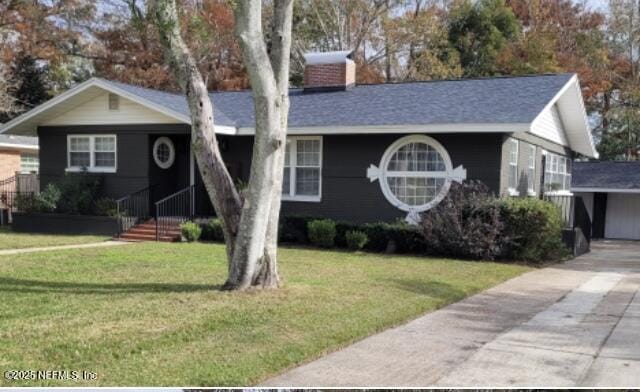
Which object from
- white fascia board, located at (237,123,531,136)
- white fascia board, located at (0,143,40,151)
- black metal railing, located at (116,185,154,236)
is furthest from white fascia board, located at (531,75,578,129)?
white fascia board, located at (0,143,40,151)

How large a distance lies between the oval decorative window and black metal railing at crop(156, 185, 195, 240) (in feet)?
18.1

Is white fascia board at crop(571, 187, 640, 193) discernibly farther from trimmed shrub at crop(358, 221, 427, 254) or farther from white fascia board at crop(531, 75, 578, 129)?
trimmed shrub at crop(358, 221, 427, 254)

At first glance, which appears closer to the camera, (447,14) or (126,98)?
(126,98)

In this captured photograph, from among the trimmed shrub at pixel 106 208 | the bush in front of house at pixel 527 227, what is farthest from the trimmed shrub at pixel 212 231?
the bush in front of house at pixel 527 227

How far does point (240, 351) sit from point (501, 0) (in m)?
32.5

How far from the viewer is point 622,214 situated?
93.5 ft

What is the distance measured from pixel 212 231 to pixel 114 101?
5723 mm

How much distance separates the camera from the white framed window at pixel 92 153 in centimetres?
2058

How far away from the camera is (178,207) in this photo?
65.2ft

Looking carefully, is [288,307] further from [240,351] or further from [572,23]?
[572,23]

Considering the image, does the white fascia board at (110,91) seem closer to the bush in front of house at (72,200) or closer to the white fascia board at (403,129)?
the white fascia board at (403,129)

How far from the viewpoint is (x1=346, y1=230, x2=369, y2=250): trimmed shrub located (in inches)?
626

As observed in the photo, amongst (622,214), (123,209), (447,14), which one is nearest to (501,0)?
(447,14)

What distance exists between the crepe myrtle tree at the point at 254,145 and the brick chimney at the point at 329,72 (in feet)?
40.0
